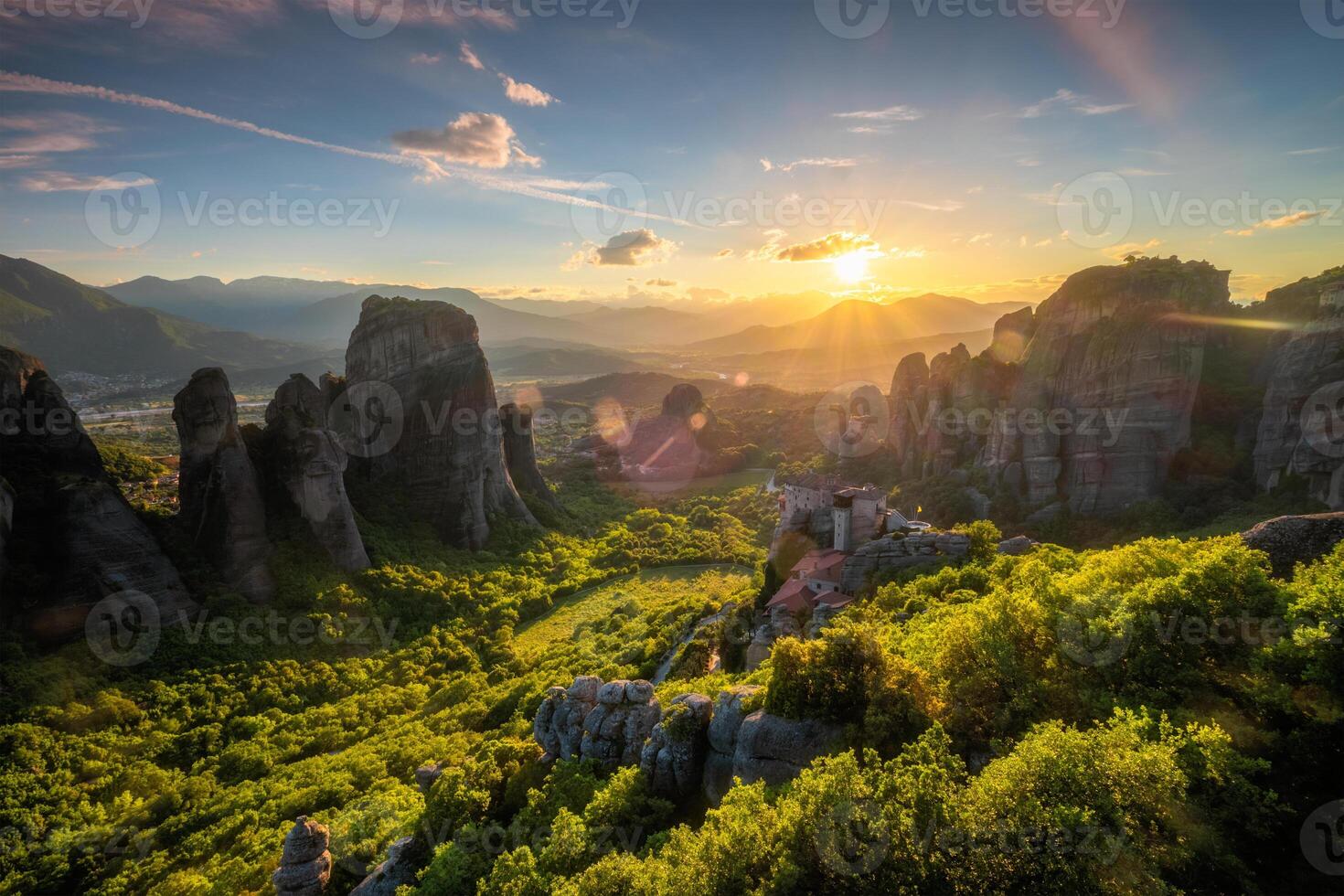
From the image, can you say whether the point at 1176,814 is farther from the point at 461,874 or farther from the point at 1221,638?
the point at 461,874

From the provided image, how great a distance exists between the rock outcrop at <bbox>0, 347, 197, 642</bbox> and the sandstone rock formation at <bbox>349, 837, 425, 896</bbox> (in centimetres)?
2279

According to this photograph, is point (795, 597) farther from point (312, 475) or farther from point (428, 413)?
point (428, 413)

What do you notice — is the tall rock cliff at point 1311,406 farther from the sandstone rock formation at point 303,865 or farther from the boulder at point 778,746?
the sandstone rock formation at point 303,865

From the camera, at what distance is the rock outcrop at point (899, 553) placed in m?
35.2

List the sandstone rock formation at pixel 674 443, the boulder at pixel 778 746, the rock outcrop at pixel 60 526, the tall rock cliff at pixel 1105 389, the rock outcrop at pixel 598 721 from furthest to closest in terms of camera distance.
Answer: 1. the sandstone rock formation at pixel 674 443
2. the tall rock cliff at pixel 1105 389
3. the rock outcrop at pixel 60 526
4. the rock outcrop at pixel 598 721
5. the boulder at pixel 778 746

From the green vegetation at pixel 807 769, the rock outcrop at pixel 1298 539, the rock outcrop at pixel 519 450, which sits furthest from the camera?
the rock outcrop at pixel 519 450

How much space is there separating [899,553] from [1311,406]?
3363 centimetres

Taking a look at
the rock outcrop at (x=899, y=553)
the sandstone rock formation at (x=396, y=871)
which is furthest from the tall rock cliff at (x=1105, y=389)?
the sandstone rock formation at (x=396, y=871)

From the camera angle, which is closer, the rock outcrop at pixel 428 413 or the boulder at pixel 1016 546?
the boulder at pixel 1016 546

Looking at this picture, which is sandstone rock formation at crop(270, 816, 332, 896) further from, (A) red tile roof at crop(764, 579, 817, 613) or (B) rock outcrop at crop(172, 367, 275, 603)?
(A) red tile roof at crop(764, 579, 817, 613)

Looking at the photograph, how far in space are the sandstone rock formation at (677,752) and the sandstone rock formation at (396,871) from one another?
7.73 m

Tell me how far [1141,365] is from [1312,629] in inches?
1932

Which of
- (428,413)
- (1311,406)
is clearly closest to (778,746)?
(428,413)

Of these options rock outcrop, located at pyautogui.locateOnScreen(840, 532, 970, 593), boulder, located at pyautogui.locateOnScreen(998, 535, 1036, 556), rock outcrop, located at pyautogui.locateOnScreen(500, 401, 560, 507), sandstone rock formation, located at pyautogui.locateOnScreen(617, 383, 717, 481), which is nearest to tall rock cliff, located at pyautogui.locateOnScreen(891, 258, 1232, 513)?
boulder, located at pyautogui.locateOnScreen(998, 535, 1036, 556)
